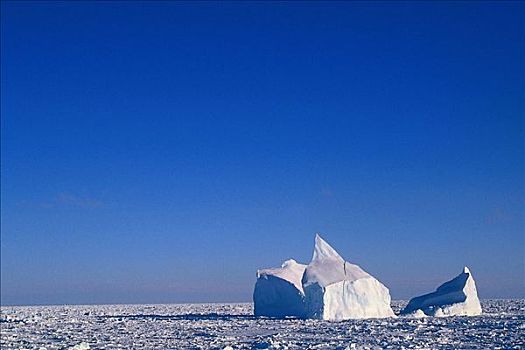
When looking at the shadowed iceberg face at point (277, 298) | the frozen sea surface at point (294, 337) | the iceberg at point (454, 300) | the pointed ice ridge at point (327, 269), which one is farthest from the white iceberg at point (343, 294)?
the frozen sea surface at point (294, 337)

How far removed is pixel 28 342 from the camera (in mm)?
24234

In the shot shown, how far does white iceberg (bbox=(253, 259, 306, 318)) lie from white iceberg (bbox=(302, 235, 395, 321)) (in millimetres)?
1224

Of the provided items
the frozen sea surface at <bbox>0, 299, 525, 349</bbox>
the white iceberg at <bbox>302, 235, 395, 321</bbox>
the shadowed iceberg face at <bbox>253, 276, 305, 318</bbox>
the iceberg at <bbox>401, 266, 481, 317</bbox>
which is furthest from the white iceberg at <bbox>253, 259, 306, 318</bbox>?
the frozen sea surface at <bbox>0, 299, 525, 349</bbox>

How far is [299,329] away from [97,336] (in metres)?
7.44

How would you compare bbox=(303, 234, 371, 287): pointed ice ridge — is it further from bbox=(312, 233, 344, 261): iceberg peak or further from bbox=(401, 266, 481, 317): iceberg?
bbox=(401, 266, 481, 317): iceberg

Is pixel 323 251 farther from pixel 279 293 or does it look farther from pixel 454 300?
pixel 454 300

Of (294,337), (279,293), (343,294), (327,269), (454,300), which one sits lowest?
(294,337)

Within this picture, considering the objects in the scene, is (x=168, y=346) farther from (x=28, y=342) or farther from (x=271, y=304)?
(x=271, y=304)

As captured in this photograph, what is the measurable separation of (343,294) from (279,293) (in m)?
4.38

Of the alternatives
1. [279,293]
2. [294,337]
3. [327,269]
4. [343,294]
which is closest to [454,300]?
[343,294]

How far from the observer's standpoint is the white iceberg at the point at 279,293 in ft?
124

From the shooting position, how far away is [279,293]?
38812 mm

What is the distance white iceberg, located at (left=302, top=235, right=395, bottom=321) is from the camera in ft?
115

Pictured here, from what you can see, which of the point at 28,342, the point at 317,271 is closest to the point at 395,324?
the point at 317,271
